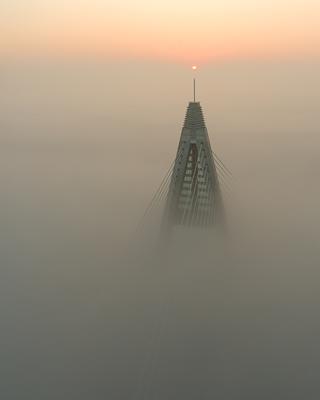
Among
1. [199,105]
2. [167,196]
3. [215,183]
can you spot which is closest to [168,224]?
[167,196]

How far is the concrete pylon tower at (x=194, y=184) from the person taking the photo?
4715 millimetres

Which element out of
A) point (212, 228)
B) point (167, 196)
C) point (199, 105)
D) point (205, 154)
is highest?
point (199, 105)

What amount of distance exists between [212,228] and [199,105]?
56.8 inches

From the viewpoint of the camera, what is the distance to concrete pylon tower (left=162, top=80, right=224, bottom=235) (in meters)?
4.71

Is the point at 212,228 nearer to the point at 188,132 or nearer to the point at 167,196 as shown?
the point at 167,196

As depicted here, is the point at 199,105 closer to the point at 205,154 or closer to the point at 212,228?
the point at 205,154

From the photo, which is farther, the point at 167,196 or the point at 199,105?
A: the point at 167,196

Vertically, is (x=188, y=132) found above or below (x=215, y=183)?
above

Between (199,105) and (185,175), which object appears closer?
(199,105)

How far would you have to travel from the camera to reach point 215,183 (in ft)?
16.4

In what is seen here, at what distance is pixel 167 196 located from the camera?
4934mm

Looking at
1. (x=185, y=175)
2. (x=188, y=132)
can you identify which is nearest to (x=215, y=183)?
(x=185, y=175)

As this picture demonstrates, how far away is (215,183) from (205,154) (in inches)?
16.3

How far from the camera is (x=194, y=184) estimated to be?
4.92m
